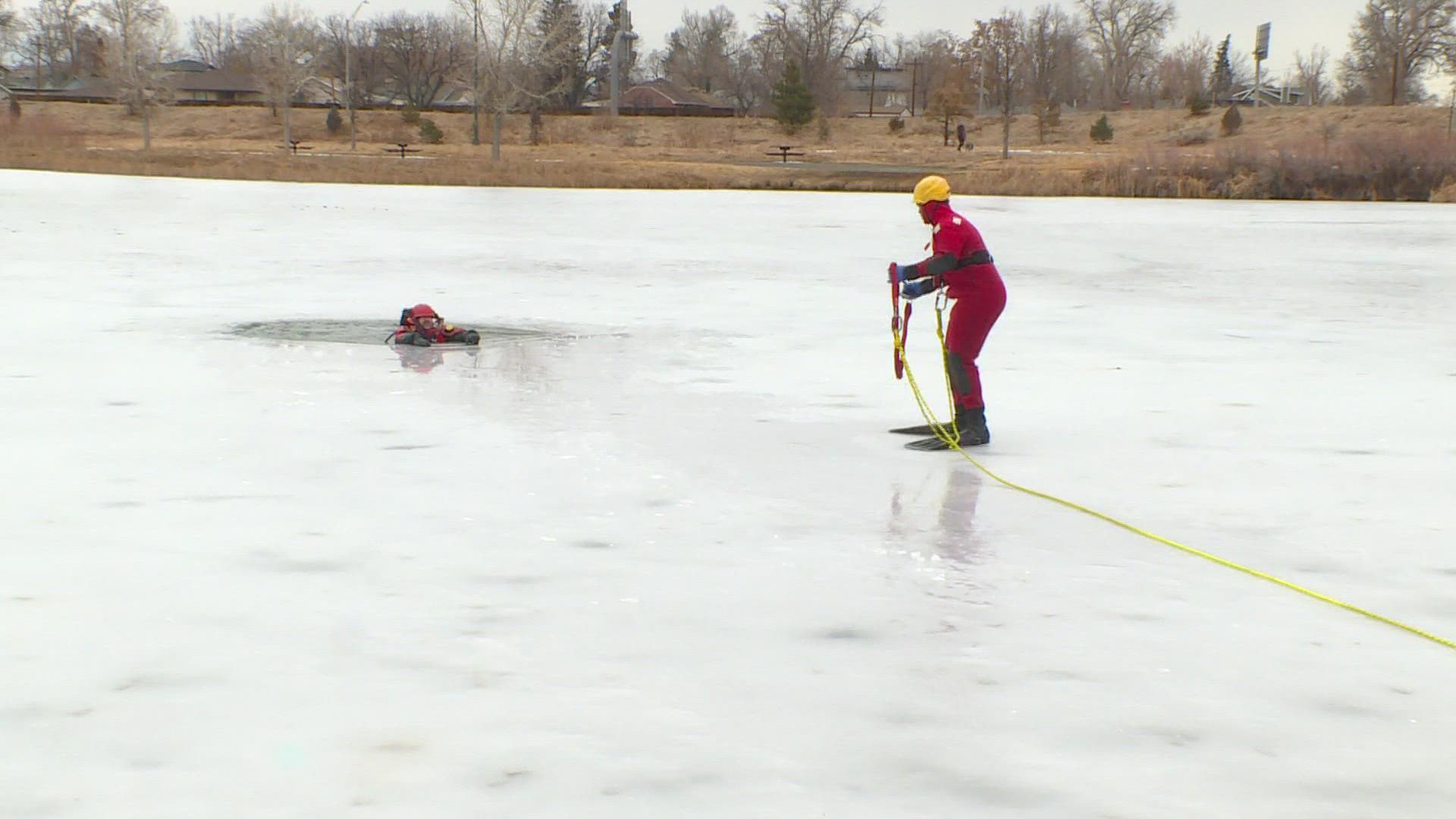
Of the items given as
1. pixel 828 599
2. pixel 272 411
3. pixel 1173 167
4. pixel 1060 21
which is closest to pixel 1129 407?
pixel 828 599

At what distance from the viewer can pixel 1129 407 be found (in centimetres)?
797

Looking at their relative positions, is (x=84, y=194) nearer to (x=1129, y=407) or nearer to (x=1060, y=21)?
(x=1129, y=407)

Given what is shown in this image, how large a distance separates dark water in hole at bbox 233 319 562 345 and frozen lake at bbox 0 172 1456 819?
98 millimetres

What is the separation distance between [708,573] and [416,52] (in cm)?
9663

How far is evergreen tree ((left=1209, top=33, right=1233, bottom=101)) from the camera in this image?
297ft

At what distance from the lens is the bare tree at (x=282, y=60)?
64.2 m

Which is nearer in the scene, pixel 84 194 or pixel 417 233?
pixel 417 233

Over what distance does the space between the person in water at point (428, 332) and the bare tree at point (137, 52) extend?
5215cm

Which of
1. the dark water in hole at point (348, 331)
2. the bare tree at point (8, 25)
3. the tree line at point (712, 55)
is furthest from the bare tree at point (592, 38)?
the dark water in hole at point (348, 331)

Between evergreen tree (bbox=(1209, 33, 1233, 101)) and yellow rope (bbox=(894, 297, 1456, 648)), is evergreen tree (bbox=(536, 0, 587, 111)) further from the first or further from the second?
yellow rope (bbox=(894, 297, 1456, 648))

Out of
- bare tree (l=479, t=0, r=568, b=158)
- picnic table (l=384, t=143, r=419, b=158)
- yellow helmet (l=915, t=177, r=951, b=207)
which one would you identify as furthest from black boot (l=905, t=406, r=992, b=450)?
bare tree (l=479, t=0, r=568, b=158)

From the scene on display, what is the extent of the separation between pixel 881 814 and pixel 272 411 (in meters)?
5.13

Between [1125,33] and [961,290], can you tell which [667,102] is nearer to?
[1125,33]

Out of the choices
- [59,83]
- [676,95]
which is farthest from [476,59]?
[59,83]
